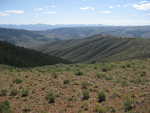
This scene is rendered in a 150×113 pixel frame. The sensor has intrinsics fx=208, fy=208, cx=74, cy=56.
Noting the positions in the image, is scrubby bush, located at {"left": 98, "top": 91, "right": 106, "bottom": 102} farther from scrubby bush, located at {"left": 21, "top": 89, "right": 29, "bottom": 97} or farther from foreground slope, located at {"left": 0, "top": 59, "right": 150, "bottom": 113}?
scrubby bush, located at {"left": 21, "top": 89, "right": 29, "bottom": 97}

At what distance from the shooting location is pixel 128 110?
25.6 feet

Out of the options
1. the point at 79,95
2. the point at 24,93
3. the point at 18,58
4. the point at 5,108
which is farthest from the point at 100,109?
the point at 18,58

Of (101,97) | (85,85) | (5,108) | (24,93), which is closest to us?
(5,108)

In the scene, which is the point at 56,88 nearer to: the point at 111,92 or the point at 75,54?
the point at 111,92

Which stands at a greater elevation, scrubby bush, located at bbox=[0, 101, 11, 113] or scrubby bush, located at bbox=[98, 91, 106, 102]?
scrubby bush, located at bbox=[98, 91, 106, 102]

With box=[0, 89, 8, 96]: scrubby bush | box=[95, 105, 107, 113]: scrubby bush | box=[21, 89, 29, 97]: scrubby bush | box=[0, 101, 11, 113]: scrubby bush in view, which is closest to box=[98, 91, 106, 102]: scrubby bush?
box=[95, 105, 107, 113]: scrubby bush

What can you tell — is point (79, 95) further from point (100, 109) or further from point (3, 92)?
point (3, 92)

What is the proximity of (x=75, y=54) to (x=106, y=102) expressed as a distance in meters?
128

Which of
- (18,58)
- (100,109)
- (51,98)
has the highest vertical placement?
(100,109)

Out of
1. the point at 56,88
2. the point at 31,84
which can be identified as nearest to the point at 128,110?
the point at 56,88

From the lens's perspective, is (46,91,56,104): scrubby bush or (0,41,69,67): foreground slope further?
(0,41,69,67): foreground slope

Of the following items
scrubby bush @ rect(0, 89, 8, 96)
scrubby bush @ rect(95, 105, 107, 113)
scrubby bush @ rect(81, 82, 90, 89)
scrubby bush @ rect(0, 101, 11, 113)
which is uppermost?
scrubby bush @ rect(95, 105, 107, 113)

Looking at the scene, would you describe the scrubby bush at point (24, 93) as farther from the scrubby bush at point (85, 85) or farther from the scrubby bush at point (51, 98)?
the scrubby bush at point (85, 85)

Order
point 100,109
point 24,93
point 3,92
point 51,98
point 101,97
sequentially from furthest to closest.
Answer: point 3,92 < point 24,93 < point 51,98 < point 101,97 < point 100,109
